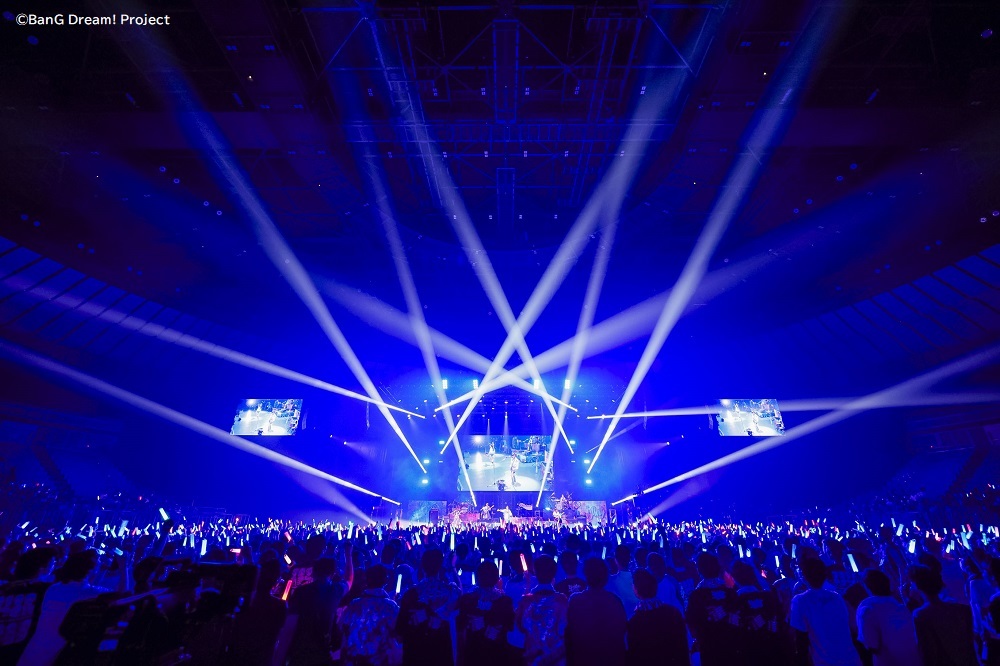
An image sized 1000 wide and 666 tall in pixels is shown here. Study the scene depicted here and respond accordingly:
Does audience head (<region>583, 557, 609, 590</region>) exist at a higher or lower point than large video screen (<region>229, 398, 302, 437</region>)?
lower

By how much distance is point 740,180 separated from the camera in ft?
35.9

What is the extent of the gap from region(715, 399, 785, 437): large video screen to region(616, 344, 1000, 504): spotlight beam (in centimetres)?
61

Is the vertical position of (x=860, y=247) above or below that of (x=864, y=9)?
below

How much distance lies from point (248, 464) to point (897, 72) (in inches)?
1050

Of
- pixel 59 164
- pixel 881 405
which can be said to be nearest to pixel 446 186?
pixel 59 164

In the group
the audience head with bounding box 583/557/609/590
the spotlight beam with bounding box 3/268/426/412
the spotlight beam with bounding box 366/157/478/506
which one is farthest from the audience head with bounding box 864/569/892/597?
the spotlight beam with bounding box 3/268/426/412

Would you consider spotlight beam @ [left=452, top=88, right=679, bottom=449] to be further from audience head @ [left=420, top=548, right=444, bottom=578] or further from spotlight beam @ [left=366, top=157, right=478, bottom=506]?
audience head @ [left=420, top=548, right=444, bottom=578]

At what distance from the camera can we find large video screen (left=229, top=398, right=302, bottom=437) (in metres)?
21.2

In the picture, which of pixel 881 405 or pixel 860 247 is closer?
pixel 860 247

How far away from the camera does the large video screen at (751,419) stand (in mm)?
20609

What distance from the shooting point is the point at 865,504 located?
18.1m

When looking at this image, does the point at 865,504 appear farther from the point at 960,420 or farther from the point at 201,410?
the point at 201,410

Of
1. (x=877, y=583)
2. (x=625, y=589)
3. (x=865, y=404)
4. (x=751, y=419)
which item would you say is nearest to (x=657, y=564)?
(x=625, y=589)

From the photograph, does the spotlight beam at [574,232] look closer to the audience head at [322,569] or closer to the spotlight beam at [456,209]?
the spotlight beam at [456,209]
